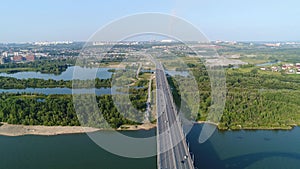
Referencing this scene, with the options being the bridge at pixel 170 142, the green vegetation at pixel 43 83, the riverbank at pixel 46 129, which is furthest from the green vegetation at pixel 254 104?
the green vegetation at pixel 43 83

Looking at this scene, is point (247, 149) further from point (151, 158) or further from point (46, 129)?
point (46, 129)

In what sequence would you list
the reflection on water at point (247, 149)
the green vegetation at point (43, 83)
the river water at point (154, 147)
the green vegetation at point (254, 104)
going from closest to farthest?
the river water at point (154, 147)
the reflection on water at point (247, 149)
the green vegetation at point (254, 104)
the green vegetation at point (43, 83)

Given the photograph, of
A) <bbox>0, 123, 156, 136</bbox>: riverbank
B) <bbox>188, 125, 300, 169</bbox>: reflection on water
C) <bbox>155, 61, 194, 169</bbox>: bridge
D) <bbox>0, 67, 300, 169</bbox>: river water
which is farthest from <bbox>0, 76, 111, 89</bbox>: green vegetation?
<bbox>188, 125, 300, 169</bbox>: reflection on water

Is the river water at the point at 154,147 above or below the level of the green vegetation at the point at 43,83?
below

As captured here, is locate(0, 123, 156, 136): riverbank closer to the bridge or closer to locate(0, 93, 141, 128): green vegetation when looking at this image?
locate(0, 93, 141, 128): green vegetation

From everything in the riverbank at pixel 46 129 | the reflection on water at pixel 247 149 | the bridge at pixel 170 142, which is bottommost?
the reflection on water at pixel 247 149

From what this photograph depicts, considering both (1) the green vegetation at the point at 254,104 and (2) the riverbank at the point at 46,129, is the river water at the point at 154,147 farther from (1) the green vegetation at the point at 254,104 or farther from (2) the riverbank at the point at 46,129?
(1) the green vegetation at the point at 254,104
